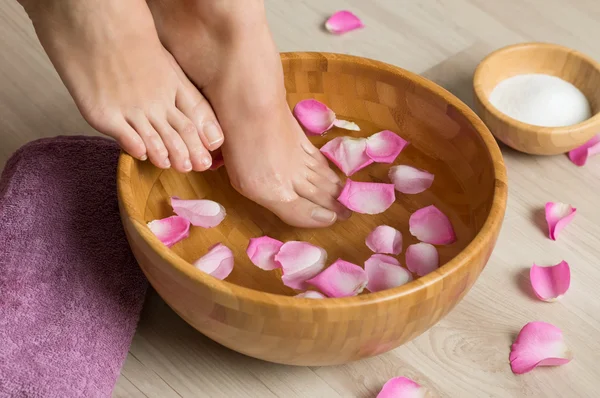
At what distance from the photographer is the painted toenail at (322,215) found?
3.18 feet

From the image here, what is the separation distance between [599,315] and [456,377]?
19 cm

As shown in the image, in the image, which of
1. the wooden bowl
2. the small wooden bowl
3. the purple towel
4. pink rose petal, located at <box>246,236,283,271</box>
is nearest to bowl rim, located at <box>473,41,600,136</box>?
the small wooden bowl

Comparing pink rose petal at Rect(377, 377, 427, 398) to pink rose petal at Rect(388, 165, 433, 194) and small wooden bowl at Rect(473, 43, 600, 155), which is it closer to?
pink rose petal at Rect(388, 165, 433, 194)

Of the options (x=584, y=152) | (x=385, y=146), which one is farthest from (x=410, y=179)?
(x=584, y=152)

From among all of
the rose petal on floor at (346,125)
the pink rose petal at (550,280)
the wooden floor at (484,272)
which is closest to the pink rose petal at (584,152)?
the wooden floor at (484,272)

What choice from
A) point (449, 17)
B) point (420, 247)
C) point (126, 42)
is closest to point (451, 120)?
point (420, 247)

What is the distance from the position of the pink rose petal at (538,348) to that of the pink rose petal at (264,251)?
0.89 ft

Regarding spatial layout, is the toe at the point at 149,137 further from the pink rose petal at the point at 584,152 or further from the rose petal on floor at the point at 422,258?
Answer: the pink rose petal at the point at 584,152

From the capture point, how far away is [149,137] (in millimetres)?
895

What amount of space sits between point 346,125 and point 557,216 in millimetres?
283

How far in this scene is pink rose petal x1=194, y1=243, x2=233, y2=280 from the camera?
0.89 metres

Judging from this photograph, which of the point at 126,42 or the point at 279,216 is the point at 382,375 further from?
the point at 126,42

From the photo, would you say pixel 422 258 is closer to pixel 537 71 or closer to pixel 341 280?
pixel 341 280

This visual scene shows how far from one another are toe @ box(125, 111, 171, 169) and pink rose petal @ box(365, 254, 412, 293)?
249mm
